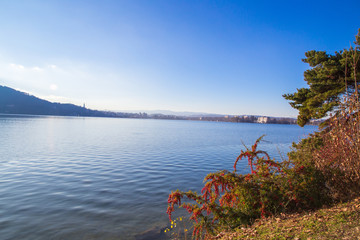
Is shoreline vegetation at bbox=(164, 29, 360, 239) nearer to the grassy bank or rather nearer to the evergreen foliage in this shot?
the grassy bank

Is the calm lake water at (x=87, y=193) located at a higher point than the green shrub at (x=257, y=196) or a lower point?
lower

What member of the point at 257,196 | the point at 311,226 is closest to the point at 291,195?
the point at 257,196

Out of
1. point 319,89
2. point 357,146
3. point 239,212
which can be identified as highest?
point 319,89

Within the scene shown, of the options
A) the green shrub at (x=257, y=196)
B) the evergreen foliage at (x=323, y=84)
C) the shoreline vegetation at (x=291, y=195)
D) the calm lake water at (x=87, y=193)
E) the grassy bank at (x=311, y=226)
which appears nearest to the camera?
the grassy bank at (x=311, y=226)

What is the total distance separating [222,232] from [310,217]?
8.21ft

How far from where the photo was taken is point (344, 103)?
277 inches

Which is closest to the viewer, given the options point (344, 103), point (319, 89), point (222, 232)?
point (222, 232)

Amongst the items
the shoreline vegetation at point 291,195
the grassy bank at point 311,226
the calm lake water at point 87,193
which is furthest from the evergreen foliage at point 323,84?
the grassy bank at point 311,226

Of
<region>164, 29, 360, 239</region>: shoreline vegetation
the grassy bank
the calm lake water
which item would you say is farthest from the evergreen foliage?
the grassy bank

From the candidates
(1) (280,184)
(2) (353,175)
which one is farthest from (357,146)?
(1) (280,184)

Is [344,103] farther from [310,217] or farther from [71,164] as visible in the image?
[71,164]

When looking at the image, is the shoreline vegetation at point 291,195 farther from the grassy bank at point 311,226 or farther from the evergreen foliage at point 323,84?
the evergreen foliage at point 323,84

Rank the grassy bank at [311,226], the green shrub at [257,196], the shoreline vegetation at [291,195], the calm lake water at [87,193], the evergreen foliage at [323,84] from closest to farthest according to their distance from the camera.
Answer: the grassy bank at [311,226] < the shoreline vegetation at [291,195] < the green shrub at [257,196] < the calm lake water at [87,193] < the evergreen foliage at [323,84]

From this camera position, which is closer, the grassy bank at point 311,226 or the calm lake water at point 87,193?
the grassy bank at point 311,226
